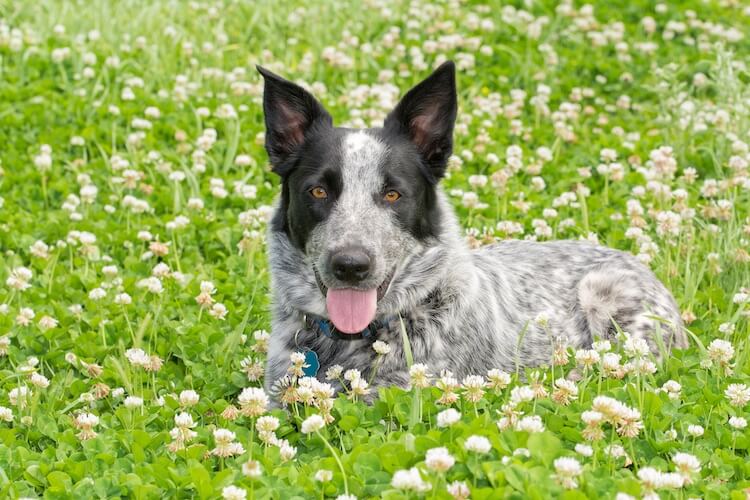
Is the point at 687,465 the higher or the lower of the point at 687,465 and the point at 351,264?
the lower

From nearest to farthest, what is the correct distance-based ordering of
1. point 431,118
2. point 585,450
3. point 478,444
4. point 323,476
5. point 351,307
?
1. point 478,444
2. point 585,450
3. point 323,476
4. point 351,307
5. point 431,118

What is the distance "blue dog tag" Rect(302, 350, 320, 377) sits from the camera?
227 inches

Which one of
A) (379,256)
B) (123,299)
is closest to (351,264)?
(379,256)

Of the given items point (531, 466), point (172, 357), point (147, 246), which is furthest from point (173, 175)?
point (531, 466)

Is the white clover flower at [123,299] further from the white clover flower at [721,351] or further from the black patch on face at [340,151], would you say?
the white clover flower at [721,351]

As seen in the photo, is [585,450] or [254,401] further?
[254,401]

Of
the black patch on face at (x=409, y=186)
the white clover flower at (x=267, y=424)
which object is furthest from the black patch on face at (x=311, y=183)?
the white clover flower at (x=267, y=424)

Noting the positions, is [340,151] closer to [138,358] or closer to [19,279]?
[138,358]

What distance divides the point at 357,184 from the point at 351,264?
58cm

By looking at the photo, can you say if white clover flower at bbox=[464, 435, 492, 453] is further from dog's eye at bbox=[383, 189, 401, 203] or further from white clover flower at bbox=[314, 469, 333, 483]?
dog's eye at bbox=[383, 189, 401, 203]

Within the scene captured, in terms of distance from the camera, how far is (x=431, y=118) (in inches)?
241

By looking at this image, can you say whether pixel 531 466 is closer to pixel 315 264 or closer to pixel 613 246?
pixel 315 264

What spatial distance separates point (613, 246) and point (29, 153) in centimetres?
551

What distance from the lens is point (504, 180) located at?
8953mm
